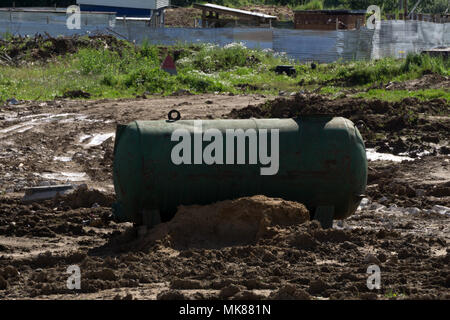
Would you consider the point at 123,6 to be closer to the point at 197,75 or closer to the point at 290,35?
the point at 290,35

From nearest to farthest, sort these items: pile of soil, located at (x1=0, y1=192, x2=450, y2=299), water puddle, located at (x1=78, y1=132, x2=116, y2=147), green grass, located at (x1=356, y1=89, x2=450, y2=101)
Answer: pile of soil, located at (x1=0, y1=192, x2=450, y2=299) < water puddle, located at (x1=78, y1=132, x2=116, y2=147) < green grass, located at (x1=356, y1=89, x2=450, y2=101)

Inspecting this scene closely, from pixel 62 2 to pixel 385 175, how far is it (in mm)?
44866

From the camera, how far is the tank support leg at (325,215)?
908 centimetres

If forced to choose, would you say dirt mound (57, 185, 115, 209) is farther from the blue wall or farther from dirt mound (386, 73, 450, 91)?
the blue wall

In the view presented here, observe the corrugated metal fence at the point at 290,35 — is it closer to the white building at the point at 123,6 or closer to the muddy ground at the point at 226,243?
the white building at the point at 123,6

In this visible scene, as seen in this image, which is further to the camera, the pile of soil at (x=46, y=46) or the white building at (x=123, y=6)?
the white building at (x=123, y=6)

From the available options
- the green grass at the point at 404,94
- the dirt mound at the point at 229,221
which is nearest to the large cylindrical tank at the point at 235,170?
the dirt mound at the point at 229,221

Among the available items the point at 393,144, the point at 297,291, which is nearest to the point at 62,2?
the point at 393,144

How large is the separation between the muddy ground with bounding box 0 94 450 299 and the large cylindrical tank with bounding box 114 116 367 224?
215mm

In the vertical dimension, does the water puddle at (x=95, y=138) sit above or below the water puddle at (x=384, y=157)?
above

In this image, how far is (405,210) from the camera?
11.0 meters

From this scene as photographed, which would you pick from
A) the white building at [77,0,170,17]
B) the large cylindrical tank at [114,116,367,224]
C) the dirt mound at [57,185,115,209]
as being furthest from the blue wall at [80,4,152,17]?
the large cylindrical tank at [114,116,367,224]

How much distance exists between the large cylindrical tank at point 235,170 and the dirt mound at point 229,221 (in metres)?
0.19

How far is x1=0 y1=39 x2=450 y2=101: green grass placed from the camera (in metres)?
22.2
